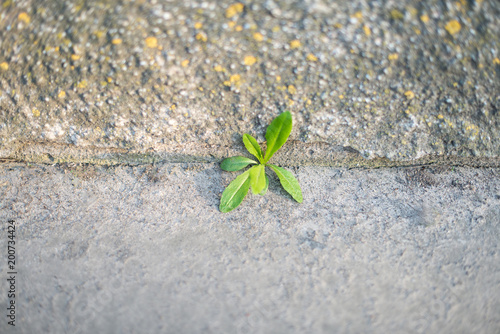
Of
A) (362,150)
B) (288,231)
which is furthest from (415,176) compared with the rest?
(288,231)

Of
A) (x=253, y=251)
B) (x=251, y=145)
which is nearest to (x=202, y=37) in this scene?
(x=251, y=145)

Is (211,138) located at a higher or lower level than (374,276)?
higher

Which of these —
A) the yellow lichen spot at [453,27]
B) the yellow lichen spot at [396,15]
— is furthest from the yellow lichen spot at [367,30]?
the yellow lichen spot at [453,27]

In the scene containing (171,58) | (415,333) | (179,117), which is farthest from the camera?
(179,117)

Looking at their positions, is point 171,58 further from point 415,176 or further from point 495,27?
point 495,27

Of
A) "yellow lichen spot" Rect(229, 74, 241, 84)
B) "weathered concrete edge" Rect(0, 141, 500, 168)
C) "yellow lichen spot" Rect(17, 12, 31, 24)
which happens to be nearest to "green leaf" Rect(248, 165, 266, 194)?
"weathered concrete edge" Rect(0, 141, 500, 168)

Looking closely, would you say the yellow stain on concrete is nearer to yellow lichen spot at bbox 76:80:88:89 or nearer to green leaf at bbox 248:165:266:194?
yellow lichen spot at bbox 76:80:88:89

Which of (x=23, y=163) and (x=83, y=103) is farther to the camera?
(x=23, y=163)

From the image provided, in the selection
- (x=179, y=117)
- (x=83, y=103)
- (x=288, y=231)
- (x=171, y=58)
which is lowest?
(x=288, y=231)
